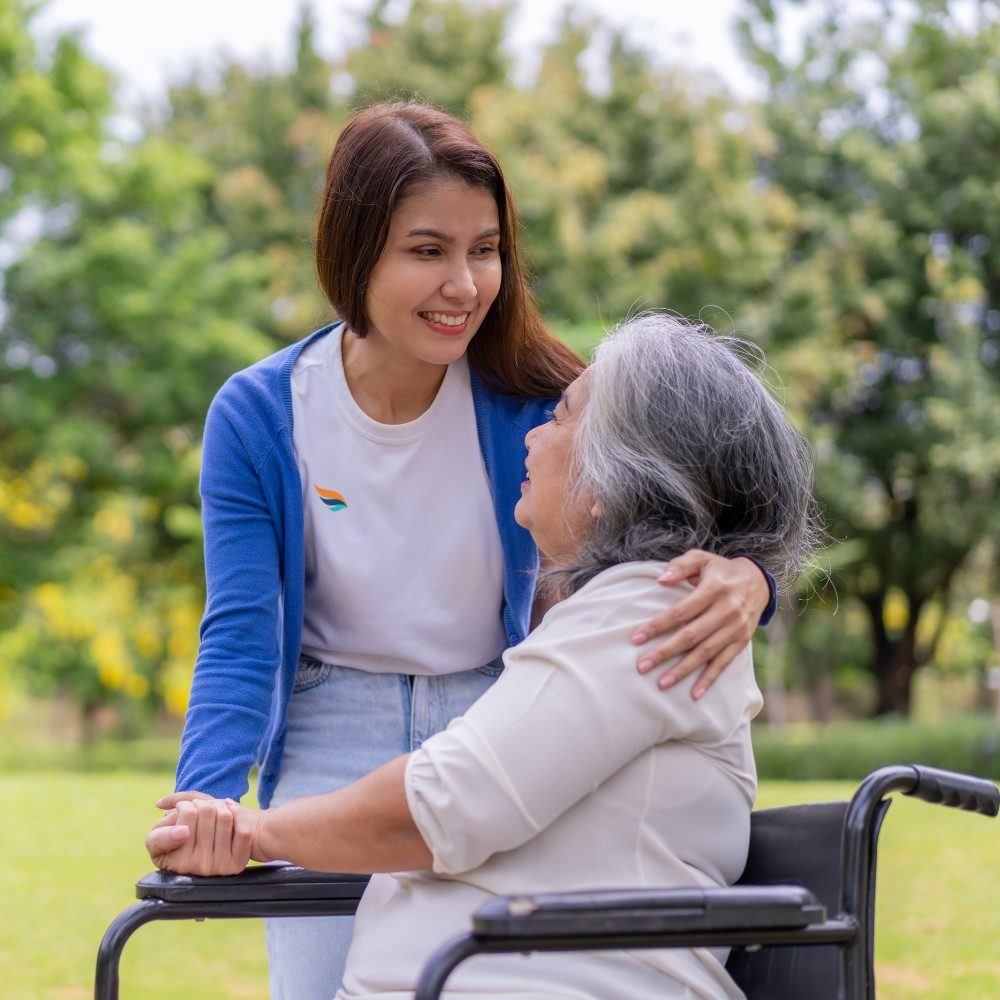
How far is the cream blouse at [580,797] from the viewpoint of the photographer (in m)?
1.39

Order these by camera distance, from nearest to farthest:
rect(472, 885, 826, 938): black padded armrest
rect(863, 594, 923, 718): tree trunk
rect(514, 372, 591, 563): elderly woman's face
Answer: rect(472, 885, 826, 938): black padded armrest, rect(514, 372, 591, 563): elderly woman's face, rect(863, 594, 923, 718): tree trunk

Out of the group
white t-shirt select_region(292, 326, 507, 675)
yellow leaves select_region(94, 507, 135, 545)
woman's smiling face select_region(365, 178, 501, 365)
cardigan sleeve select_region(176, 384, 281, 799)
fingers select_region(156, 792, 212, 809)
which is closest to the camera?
fingers select_region(156, 792, 212, 809)

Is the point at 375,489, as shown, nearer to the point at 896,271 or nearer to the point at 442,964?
the point at 442,964

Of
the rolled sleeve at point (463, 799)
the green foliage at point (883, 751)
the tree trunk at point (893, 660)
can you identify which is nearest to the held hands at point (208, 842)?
the rolled sleeve at point (463, 799)

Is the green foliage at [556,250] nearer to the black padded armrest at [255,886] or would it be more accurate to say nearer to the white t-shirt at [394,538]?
the white t-shirt at [394,538]

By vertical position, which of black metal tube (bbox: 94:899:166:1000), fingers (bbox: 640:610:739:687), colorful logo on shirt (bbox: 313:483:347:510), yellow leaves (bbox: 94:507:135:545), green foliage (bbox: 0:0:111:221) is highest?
green foliage (bbox: 0:0:111:221)

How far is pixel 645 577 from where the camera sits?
151 centimetres

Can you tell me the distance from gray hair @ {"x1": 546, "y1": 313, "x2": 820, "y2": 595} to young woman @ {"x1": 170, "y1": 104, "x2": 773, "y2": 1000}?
0.52 m

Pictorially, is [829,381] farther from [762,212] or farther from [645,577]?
[645,577]

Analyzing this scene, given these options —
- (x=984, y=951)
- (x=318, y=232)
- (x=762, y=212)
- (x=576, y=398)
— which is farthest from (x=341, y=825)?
(x=762, y=212)

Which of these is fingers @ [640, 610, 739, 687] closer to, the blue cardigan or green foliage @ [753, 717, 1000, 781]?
the blue cardigan

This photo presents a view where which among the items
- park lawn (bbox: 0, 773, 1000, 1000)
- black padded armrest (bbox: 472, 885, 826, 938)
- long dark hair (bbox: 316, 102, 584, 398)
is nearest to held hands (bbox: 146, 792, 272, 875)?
black padded armrest (bbox: 472, 885, 826, 938)

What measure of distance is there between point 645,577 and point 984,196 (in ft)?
64.0

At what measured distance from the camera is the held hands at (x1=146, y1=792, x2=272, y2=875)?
167cm
